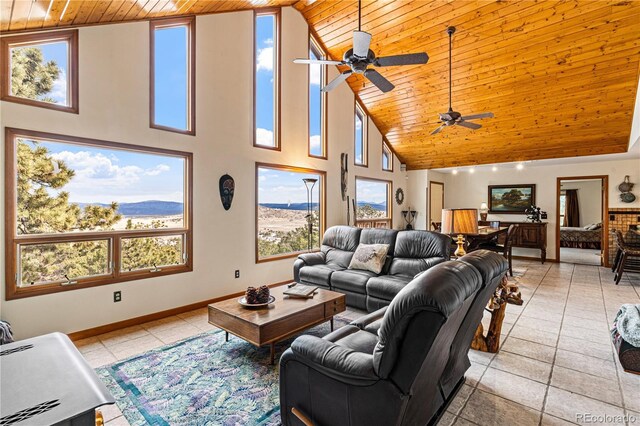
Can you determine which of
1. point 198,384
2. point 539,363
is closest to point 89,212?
point 198,384

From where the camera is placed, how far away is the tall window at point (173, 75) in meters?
3.81

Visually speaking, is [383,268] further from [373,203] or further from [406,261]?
[373,203]

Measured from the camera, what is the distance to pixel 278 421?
6.48 feet

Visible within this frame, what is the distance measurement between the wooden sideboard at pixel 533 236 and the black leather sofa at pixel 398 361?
6.84 m

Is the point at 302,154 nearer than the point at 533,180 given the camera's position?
Yes

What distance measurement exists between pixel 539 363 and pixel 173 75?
514 cm

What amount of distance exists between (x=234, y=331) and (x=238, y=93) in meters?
3.48

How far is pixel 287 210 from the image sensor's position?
18.4 feet

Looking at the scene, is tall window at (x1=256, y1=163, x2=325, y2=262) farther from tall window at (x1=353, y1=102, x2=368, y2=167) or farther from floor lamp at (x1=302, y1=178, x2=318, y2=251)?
tall window at (x1=353, y1=102, x2=368, y2=167)

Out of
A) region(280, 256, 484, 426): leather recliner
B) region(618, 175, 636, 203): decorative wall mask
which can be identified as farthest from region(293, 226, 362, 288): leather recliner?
region(618, 175, 636, 203): decorative wall mask

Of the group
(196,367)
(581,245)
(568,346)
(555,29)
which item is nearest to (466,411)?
(568,346)

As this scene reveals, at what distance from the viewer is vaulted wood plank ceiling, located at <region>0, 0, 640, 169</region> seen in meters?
3.95

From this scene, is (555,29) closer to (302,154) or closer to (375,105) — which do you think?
(375,105)

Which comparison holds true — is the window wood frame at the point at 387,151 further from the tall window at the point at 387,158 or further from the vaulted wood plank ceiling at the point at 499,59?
the vaulted wood plank ceiling at the point at 499,59
